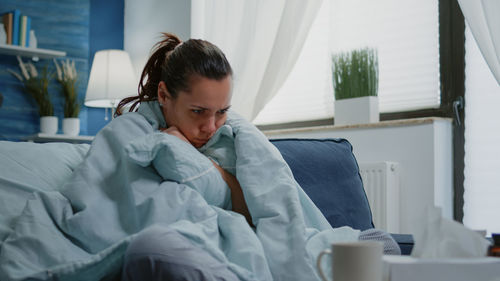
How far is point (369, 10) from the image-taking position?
9.05 ft

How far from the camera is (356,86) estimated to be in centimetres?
255

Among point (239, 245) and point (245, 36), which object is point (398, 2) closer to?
point (245, 36)

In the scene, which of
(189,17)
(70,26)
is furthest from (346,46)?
(70,26)

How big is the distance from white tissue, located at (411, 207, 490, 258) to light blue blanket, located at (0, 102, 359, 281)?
37 centimetres

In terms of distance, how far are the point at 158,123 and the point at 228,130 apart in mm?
195

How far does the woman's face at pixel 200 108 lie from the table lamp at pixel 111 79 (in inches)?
84.8

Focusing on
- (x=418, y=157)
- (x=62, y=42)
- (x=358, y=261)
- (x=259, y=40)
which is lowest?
(x=358, y=261)

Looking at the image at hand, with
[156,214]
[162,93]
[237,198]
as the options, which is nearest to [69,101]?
[162,93]

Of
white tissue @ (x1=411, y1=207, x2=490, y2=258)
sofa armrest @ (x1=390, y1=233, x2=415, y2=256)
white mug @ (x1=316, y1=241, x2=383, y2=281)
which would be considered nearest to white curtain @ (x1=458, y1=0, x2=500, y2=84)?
sofa armrest @ (x1=390, y1=233, x2=415, y2=256)

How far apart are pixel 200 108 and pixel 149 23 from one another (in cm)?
276

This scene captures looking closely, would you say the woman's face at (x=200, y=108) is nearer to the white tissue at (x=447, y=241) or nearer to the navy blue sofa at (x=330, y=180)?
the navy blue sofa at (x=330, y=180)

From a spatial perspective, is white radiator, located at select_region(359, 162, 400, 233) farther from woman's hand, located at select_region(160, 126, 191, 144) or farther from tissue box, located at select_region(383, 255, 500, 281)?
tissue box, located at select_region(383, 255, 500, 281)

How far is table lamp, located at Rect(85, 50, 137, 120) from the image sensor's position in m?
3.46

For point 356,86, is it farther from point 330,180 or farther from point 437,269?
point 437,269
